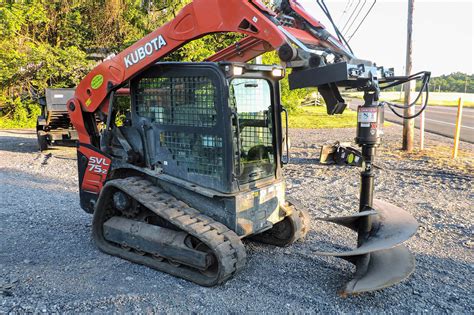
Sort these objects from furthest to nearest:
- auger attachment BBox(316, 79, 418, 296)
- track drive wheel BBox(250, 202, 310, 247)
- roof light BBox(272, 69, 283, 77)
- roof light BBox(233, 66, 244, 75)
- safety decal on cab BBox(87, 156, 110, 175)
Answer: safety decal on cab BBox(87, 156, 110, 175), track drive wheel BBox(250, 202, 310, 247), roof light BBox(272, 69, 283, 77), roof light BBox(233, 66, 244, 75), auger attachment BBox(316, 79, 418, 296)

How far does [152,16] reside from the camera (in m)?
18.4

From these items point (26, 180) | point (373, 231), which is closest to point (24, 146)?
Result: point (26, 180)

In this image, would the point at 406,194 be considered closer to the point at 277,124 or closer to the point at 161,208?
the point at 277,124

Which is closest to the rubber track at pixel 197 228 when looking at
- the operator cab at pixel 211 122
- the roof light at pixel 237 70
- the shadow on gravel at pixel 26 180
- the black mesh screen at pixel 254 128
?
the operator cab at pixel 211 122

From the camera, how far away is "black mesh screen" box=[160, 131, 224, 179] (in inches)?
171

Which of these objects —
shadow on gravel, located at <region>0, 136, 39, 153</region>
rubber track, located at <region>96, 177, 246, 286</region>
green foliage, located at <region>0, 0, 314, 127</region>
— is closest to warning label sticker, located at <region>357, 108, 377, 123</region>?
rubber track, located at <region>96, 177, 246, 286</region>

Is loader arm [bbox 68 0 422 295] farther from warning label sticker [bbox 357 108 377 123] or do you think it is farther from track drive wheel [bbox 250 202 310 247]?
track drive wheel [bbox 250 202 310 247]

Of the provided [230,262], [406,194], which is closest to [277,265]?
[230,262]

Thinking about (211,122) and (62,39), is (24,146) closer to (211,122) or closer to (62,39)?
(62,39)

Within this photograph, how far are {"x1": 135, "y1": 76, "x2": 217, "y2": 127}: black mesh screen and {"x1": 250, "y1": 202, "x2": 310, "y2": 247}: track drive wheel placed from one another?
1548 millimetres

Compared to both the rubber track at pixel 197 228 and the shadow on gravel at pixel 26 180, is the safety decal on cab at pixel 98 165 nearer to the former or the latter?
the rubber track at pixel 197 228

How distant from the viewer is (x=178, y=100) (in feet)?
15.1

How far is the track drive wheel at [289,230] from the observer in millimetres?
5059

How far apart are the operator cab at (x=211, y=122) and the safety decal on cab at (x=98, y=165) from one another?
484mm
